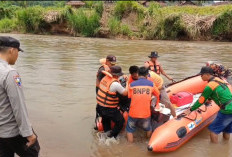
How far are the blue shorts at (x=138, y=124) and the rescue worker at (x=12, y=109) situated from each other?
1968mm

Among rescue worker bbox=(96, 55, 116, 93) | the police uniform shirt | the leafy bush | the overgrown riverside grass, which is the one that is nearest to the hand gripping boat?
rescue worker bbox=(96, 55, 116, 93)

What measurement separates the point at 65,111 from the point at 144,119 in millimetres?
2106

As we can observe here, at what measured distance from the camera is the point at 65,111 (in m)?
5.84

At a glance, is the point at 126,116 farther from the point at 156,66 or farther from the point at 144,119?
the point at 156,66

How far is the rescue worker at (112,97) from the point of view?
4.28 m

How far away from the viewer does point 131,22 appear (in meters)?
23.0

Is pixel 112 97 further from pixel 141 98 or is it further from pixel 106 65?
pixel 106 65

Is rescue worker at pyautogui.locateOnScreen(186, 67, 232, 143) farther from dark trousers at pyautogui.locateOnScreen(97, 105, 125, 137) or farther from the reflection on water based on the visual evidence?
dark trousers at pyautogui.locateOnScreen(97, 105, 125, 137)

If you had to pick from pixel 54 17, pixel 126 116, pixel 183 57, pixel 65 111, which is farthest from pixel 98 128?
pixel 54 17

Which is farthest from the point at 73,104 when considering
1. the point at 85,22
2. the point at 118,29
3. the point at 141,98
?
the point at 85,22

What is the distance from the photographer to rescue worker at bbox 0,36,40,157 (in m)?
2.25

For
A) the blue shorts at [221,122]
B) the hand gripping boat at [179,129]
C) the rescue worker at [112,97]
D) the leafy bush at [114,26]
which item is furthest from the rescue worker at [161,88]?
the leafy bush at [114,26]

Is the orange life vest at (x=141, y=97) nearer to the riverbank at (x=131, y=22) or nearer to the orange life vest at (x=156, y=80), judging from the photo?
the orange life vest at (x=156, y=80)

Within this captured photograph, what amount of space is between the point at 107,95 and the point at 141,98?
0.50 m
